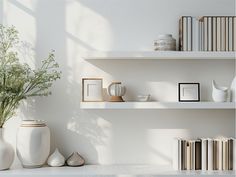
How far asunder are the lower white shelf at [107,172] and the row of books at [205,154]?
8 centimetres

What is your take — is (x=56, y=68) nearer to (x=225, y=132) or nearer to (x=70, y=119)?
(x=70, y=119)

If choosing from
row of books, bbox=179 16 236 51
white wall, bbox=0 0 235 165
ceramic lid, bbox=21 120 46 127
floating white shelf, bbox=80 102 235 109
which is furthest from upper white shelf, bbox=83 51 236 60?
ceramic lid, bbox=21 120 46 127

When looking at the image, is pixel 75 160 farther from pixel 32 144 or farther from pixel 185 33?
pixel 185 33

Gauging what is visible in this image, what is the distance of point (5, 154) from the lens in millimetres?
2486

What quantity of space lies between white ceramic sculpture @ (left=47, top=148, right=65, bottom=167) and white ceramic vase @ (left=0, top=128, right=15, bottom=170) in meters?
0.27

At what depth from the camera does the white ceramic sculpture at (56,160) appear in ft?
8.59

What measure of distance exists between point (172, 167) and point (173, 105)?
46 cm

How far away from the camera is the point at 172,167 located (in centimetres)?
264

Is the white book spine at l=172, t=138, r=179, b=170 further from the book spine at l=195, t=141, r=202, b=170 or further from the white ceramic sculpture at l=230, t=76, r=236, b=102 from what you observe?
the white ceramic sculpture at l=230, t=76, r=236, b=102

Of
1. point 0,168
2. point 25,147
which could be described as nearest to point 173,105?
point 25,147

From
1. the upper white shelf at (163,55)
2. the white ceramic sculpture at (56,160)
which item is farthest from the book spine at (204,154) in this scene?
the white ceramic sculpture at (56,160)

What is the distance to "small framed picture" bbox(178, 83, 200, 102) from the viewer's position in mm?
2670

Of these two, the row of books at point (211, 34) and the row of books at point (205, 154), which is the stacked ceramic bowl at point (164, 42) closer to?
the row of books at point (211, 34)

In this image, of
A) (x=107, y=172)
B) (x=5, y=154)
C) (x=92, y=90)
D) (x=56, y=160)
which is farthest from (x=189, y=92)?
(x=5, y=154)
